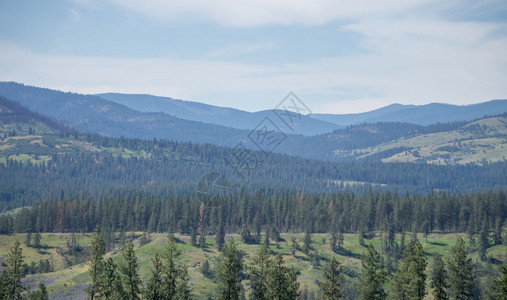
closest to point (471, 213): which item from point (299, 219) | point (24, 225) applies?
point (299, 219)

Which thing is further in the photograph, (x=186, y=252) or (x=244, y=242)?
(x=244, y=242)

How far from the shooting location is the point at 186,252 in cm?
15125

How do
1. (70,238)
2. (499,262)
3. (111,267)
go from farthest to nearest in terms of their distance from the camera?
1. (70,238)
2. (499,262)
3. (111,267)

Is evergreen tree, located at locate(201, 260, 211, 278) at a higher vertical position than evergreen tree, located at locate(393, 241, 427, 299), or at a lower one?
lower

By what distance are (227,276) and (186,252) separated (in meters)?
97.9

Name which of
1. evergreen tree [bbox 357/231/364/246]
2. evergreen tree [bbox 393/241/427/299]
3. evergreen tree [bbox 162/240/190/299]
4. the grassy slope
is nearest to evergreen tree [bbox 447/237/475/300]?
evergreen tree [bbox 393/241/427/299]

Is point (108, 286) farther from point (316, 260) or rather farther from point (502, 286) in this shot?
point (316, 260)

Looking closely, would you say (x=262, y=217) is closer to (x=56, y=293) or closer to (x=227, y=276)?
(x=56, y=293)

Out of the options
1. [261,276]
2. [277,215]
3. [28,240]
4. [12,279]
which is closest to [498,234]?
[277,215]

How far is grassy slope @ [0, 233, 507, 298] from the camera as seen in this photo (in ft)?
413

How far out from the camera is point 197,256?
148625 millimetres

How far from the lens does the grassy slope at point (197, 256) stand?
12588 centimetres

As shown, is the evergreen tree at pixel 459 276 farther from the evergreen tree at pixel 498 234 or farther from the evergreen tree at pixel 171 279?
the evergreen tree at pixel 498 234

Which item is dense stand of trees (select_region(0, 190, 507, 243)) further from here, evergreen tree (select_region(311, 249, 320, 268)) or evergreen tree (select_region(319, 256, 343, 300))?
evergreen tree (select_region(319, 256, 343, 300))
